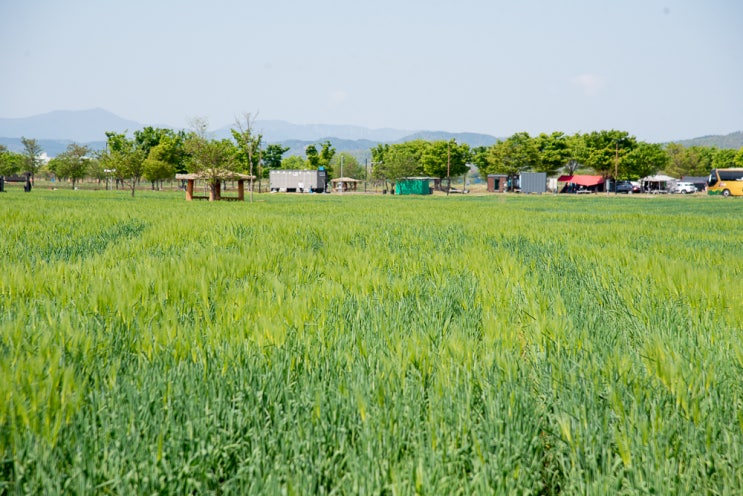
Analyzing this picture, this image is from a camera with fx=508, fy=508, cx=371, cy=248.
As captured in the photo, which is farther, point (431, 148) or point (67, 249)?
point (431, 148)

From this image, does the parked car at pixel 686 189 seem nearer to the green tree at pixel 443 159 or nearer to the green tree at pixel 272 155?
the green tree at pixel 443 159

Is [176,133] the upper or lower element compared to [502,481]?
upper

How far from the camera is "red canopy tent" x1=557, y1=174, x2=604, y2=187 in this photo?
84562 millimetres

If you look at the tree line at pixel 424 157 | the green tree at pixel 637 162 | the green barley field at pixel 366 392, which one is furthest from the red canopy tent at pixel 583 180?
the green barley field at pixel 366 392

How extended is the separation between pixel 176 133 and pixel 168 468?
285 ft

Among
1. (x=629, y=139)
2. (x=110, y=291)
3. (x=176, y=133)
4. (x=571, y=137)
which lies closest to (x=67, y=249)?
(x=110, y=291)

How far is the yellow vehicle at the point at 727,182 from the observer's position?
52.8m

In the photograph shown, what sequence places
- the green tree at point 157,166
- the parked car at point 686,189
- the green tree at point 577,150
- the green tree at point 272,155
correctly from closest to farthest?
the green tree at point 157,166
the parked car at point 686,189
the green tree at point 577,150
the green tree at point 272,155

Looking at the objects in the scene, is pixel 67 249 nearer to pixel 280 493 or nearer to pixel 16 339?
pixel 16 339

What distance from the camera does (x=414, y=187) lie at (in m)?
75.3

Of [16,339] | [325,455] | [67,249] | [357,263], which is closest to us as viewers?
[325,455]

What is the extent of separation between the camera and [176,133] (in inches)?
3169

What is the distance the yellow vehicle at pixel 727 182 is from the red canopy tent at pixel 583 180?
28422 millimetres

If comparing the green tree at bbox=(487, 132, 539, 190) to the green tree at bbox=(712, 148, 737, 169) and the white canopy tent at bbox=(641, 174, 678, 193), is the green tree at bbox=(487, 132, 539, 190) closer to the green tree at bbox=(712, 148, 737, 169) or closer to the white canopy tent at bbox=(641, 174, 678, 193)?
the white canopy tent at bbox=(641, 174, 678, 193)
